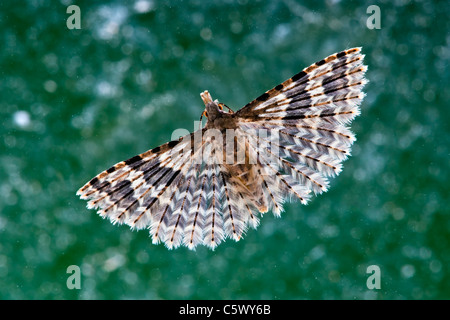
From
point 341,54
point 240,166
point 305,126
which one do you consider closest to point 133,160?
point 240,166

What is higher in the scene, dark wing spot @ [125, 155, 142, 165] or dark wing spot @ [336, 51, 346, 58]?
dark wing spot @ [336, 51, 346, 58]

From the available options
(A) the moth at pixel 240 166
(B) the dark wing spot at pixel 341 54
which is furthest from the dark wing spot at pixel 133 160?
(B) the dark wing spot at pixel 341 54

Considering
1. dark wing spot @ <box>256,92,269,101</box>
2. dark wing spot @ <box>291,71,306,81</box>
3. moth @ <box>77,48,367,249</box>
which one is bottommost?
moth @ <box>77,48,367,249</box>

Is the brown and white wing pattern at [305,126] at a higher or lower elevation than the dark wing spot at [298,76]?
lower

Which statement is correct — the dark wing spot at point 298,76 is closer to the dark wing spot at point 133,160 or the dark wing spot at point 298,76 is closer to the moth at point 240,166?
the moth at point 240,166

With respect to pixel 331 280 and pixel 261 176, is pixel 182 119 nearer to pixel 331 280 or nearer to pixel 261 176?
pixel 261 176

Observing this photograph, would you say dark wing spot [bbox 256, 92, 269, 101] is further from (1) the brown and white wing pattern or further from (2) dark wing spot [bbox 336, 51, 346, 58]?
(2) dark wing spot [bbox 336, 51, 346, 58]

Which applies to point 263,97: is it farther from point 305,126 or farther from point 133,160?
point 133,160

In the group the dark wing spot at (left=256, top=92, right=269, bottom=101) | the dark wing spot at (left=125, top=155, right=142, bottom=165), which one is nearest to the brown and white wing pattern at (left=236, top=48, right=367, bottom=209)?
the dark wing spot at (left=256, top=92, right=269, bottom=101)
